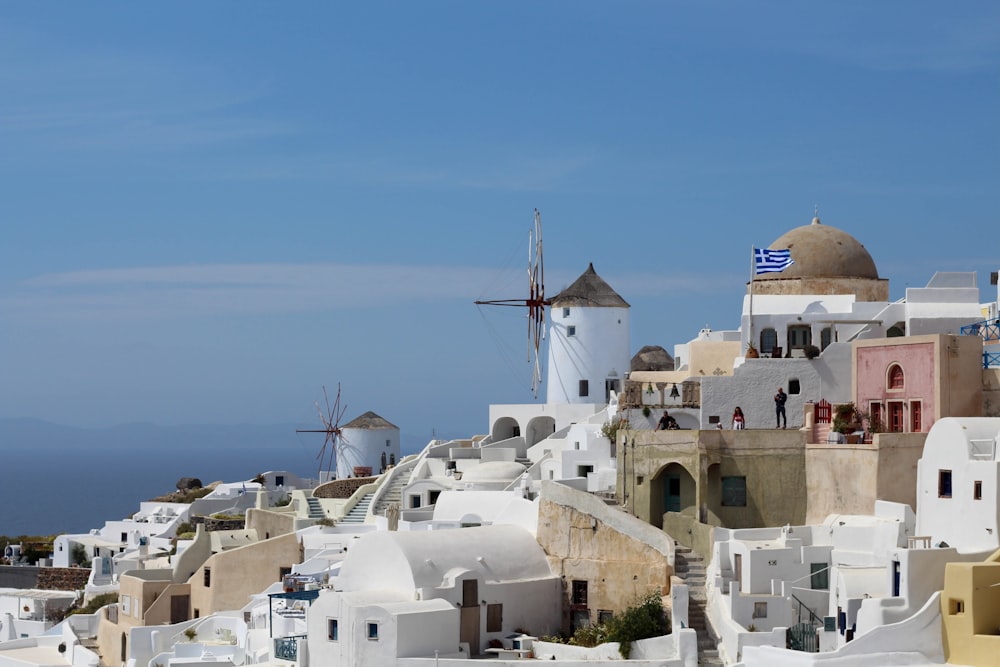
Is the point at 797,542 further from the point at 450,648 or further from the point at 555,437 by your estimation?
the point at 555,437

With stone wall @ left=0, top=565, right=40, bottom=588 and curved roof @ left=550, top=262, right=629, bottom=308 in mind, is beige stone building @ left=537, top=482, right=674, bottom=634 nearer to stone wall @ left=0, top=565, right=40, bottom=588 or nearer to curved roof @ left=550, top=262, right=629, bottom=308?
curved roof @ left=550, top=262, right=629, bottom=308

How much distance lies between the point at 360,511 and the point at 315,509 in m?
2.32

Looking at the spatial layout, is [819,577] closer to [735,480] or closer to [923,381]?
[735,480]

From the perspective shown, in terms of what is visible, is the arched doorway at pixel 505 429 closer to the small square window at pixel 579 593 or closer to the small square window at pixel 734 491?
the small square window at pixel 734 491

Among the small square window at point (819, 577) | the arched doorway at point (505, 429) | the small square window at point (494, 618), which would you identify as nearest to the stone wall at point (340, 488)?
the arched doorway at point (505, 429)

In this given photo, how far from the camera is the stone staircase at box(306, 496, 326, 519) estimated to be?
45906mm

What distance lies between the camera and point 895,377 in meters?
33.2

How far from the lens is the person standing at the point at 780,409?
3556cm

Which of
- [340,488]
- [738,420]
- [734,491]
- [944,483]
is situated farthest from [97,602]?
[944,483]

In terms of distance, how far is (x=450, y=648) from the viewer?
30281 millimetres

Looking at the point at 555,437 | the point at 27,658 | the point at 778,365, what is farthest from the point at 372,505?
the point at 778,365

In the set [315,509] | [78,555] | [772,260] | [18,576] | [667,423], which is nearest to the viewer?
[667,423]

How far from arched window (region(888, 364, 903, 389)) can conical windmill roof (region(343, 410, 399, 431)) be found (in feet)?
95.9

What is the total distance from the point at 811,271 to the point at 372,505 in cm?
1431
